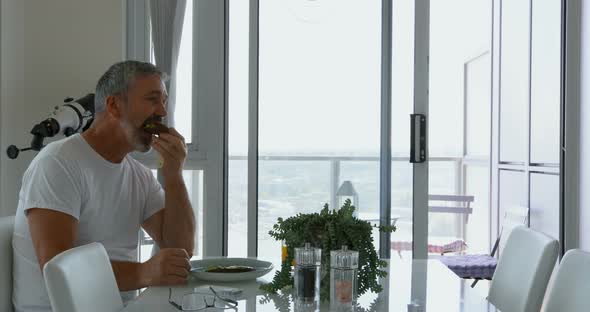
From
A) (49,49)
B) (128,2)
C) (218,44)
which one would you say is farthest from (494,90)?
(49,49)

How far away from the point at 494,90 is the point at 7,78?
3825mm

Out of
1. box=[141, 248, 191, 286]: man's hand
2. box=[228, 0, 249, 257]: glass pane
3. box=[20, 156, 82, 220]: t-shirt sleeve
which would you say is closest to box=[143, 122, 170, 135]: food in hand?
box=[20, 156, 82, 220]: t-shirt sleeve

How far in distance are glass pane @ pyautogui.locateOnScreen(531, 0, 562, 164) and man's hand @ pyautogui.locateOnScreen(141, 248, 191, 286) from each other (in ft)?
9.14

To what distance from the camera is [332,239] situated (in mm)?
1396

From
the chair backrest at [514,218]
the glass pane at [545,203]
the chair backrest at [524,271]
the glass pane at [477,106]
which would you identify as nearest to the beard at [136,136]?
the chair backrest at [524,271]

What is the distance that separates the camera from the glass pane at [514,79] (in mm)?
4211

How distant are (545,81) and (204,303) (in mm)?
3168

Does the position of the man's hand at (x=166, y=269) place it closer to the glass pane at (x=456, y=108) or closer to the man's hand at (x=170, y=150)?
the man's hand at (x=170, y=150)

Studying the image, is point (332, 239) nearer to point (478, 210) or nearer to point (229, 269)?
point (229, 269)

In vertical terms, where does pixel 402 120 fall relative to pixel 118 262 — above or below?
above

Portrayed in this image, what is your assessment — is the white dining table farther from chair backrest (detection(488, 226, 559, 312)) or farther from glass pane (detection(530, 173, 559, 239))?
glass pane (detection(530, 173, 559, 239))

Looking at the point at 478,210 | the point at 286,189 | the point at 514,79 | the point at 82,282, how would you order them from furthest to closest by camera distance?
the point at 478,210 < the point at 514,79 < the point at 286,189 < the point at 82,282

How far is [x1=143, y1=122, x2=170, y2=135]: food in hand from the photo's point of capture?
2004 mm

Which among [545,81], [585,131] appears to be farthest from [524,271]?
[545,81]
